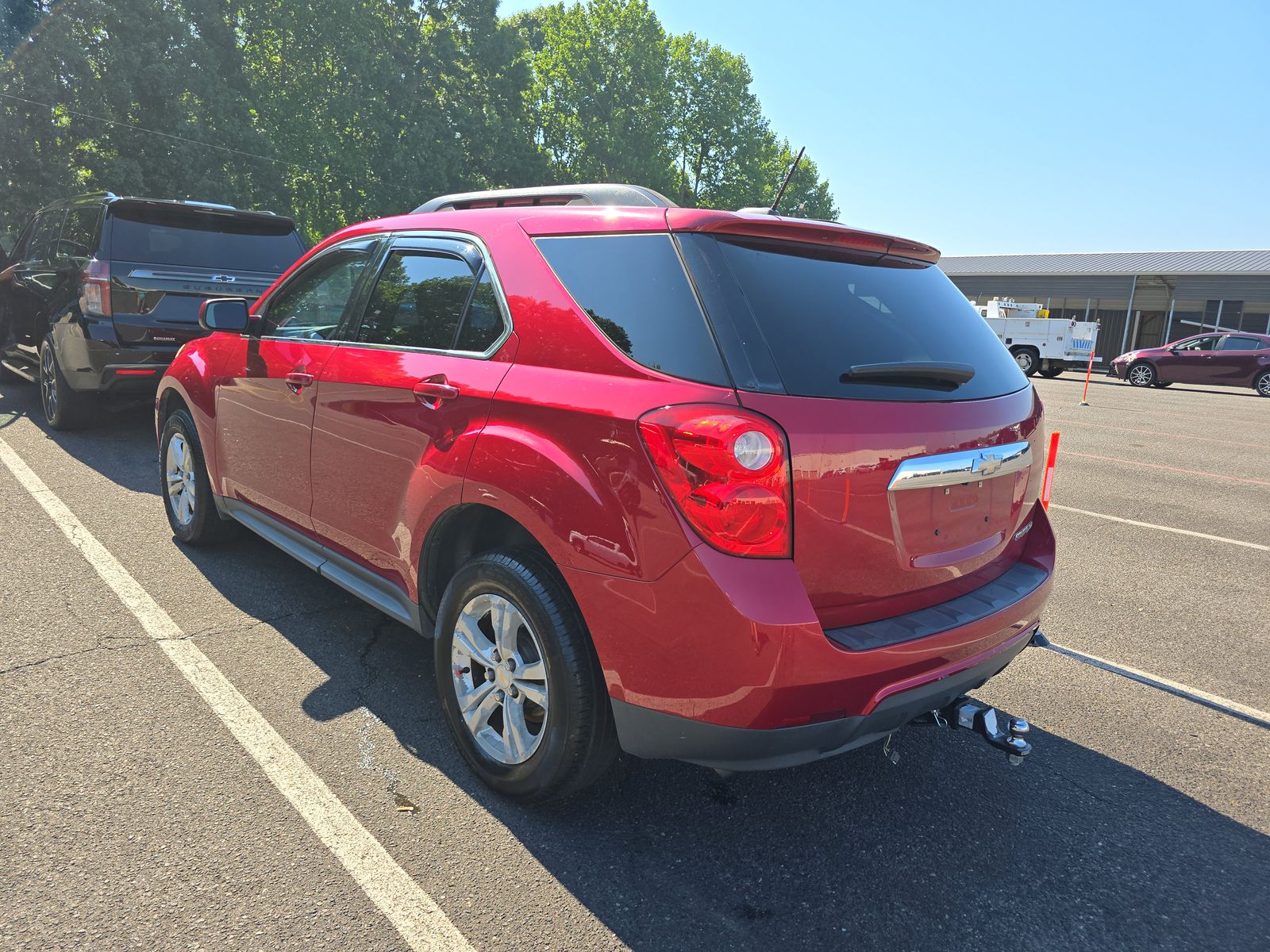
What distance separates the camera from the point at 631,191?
2.73 m

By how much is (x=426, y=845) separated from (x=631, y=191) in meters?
2.14

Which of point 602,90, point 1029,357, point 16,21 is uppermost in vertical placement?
point 602,90

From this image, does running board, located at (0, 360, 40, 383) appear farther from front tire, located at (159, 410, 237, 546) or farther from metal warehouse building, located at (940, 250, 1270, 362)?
metal warehouse building, located at (940, 250, 1270, 362)

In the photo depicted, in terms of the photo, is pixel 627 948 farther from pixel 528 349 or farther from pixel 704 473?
pixel 528 349

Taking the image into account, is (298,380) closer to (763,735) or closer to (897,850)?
(763,735)

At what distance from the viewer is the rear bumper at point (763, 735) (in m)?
2.05

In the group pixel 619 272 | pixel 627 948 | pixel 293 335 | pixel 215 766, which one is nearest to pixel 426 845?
pixel 627 948

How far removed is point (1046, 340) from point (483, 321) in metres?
26.8

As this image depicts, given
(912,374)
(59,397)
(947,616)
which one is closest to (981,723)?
(947,616)

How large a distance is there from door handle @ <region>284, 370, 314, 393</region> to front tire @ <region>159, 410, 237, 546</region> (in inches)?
46.1

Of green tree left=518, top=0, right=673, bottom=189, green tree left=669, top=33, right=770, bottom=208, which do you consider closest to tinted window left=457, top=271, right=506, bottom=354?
green tree left=518, top=0, right=673, bottom=189

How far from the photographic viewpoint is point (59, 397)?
739 centimetres

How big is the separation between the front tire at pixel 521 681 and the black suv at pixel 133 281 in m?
5.55

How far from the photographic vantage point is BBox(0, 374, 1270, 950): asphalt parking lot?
2.13m
